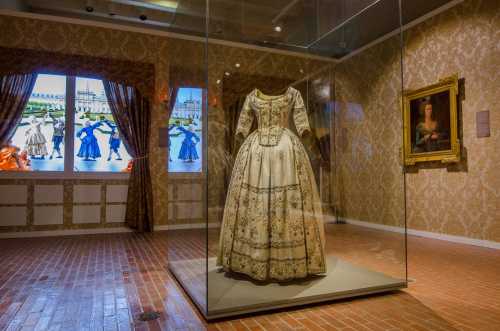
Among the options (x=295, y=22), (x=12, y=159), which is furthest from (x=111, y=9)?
(x=295, y=22)

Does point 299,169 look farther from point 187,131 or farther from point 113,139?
point 113,139

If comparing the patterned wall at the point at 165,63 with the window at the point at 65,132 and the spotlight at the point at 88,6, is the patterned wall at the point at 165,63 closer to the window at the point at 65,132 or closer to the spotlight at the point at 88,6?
the window at the point at 65,132

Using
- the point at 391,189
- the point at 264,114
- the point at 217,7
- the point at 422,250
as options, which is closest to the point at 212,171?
the point at 264,114

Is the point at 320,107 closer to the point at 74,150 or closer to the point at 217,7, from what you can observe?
the point at 217,7

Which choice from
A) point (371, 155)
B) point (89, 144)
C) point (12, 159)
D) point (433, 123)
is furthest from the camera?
point (89, 144)

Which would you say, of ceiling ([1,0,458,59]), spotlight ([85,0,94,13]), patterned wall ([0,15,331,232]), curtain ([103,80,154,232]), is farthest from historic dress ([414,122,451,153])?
spotlight ([85,0,94,13])

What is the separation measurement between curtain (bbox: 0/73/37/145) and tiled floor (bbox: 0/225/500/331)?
2168 mm

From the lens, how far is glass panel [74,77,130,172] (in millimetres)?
6129

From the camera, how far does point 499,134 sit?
4488 millimetres

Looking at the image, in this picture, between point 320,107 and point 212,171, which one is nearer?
point 212,171

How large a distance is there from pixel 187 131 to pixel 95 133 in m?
4.12

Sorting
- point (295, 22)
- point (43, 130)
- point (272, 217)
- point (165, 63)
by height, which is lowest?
point (272, 217)

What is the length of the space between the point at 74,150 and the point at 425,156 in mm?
5703

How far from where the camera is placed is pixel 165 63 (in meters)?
6.56
